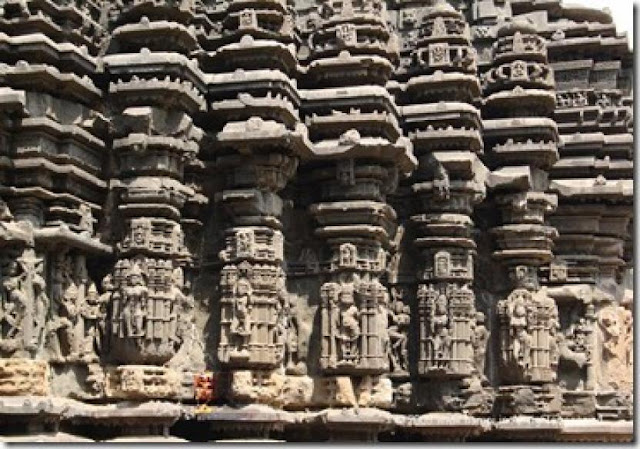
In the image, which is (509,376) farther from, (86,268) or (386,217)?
(86,268)

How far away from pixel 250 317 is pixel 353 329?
51.5 inches

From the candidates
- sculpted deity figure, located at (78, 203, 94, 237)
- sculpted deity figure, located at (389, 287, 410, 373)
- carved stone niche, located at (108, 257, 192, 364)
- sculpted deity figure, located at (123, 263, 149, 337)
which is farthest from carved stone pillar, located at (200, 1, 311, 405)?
sculpted deity figure, located at (389, 287, 410, 373)

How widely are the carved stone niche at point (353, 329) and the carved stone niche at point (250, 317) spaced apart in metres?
0.78

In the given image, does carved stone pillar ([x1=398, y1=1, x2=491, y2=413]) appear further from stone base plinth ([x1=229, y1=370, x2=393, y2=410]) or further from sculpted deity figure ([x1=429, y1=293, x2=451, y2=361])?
stone base plinth ([x1=229, y1=370, x2=393, y2=410])

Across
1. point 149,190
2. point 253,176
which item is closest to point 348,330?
point 253,176

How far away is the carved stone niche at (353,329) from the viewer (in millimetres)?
12062

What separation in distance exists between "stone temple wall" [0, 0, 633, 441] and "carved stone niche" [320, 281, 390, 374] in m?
0.02

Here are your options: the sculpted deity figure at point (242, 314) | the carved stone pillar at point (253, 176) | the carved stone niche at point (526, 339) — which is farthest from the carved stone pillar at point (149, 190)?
the carved stone niche at point (526, 339)

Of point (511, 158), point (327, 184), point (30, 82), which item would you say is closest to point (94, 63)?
point (30, 82)

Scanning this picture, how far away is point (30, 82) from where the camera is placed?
10.5 m

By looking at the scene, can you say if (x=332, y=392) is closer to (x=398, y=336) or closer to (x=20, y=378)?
(x=398, y=336)

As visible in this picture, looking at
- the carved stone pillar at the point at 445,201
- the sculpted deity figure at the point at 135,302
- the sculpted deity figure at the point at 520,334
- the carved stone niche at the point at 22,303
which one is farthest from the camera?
the sculpted deity figure at the point at 520,334

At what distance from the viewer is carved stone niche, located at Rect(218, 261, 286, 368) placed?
36.9 ft

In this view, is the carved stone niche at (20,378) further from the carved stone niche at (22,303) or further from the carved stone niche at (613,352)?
the carved stone niche at (613,352)
